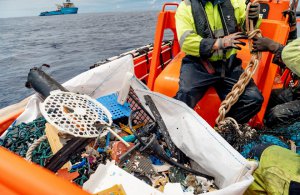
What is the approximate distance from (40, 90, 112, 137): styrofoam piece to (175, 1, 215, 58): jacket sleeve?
1.31 m

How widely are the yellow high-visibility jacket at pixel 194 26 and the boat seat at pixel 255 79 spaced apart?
365 millimetres

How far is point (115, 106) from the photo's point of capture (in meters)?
2.92

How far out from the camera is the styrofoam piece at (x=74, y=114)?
68.9 inches

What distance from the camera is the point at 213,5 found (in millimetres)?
3141

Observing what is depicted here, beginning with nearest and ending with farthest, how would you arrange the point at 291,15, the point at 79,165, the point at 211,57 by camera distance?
the point at 79,165, the point at 211,57, the point at 291,15

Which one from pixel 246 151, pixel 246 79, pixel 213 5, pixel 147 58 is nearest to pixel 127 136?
pixel 246 151

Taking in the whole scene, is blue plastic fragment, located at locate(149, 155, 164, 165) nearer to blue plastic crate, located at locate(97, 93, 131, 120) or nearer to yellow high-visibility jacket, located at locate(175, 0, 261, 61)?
blue plastic crate, located at locate(97, 93, 131, 120)

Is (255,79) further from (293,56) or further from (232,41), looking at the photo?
(293,56)

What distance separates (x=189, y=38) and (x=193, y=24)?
249 mm

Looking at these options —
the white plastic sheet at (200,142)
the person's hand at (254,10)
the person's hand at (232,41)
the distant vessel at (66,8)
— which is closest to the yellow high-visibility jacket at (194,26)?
the person's hand at (232,41)

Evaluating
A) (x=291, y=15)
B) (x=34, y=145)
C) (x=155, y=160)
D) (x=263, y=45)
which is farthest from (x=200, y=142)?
(x=291, y=15)

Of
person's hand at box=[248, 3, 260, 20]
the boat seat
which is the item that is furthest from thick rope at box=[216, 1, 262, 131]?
the boat seat

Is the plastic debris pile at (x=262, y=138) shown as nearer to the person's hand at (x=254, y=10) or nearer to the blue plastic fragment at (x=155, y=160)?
the blue plastic fragment at (x=155, y=160)

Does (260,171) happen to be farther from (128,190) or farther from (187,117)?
(128,190)
